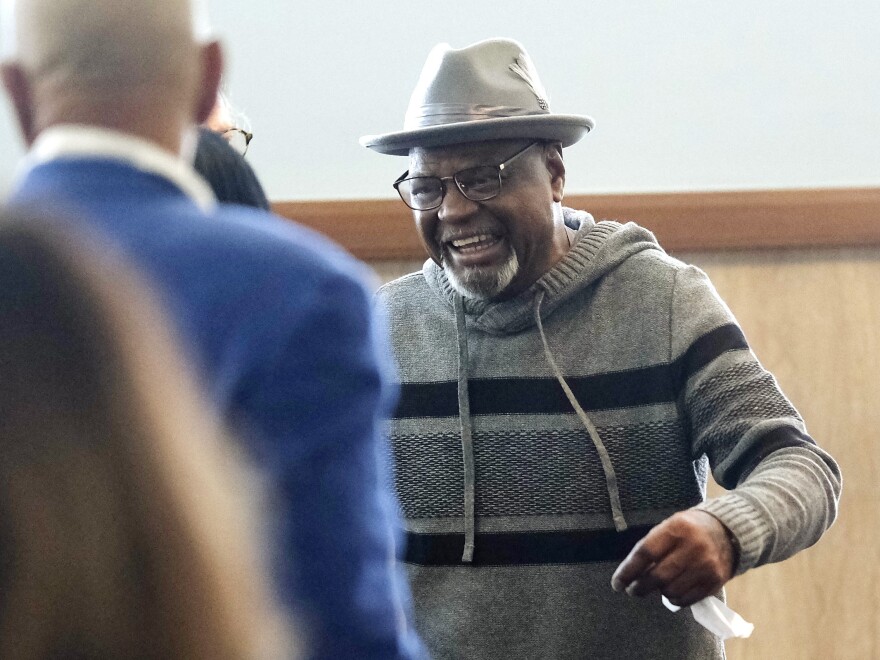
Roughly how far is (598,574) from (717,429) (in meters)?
0.24

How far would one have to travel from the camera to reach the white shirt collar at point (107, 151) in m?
0.65

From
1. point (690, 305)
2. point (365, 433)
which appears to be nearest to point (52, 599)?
point (365, 433)

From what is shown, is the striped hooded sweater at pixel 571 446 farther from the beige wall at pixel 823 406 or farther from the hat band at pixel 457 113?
the beige wall at pixel 823 406

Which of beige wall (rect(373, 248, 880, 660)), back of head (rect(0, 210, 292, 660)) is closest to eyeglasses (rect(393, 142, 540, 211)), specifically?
beige wall (rect(373, 248, 880, 660))

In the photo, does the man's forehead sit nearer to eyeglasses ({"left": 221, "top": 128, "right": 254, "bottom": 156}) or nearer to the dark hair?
eyeglasses ({"left": 221, "top": 128, "right": 254, "bottom": 156})

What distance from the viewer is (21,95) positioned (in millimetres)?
679

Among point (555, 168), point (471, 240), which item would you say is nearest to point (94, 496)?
point (471, 240)

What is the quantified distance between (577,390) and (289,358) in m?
0.93

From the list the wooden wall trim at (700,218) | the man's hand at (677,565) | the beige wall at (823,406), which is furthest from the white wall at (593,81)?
the man's hand at (677,565)

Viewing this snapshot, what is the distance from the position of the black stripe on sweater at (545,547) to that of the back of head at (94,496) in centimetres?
96

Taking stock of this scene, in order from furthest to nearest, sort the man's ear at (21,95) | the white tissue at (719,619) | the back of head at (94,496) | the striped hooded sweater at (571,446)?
1. the striped hooded sweater at (571,446)
2. the white tissue at (719,619)
3. the man's ear at (21,95)
4. the back of head at (94,496)

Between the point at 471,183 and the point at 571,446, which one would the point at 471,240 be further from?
the point at 571,446

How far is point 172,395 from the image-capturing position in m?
0.57

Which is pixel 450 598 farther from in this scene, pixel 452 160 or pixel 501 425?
pixel 452 160
